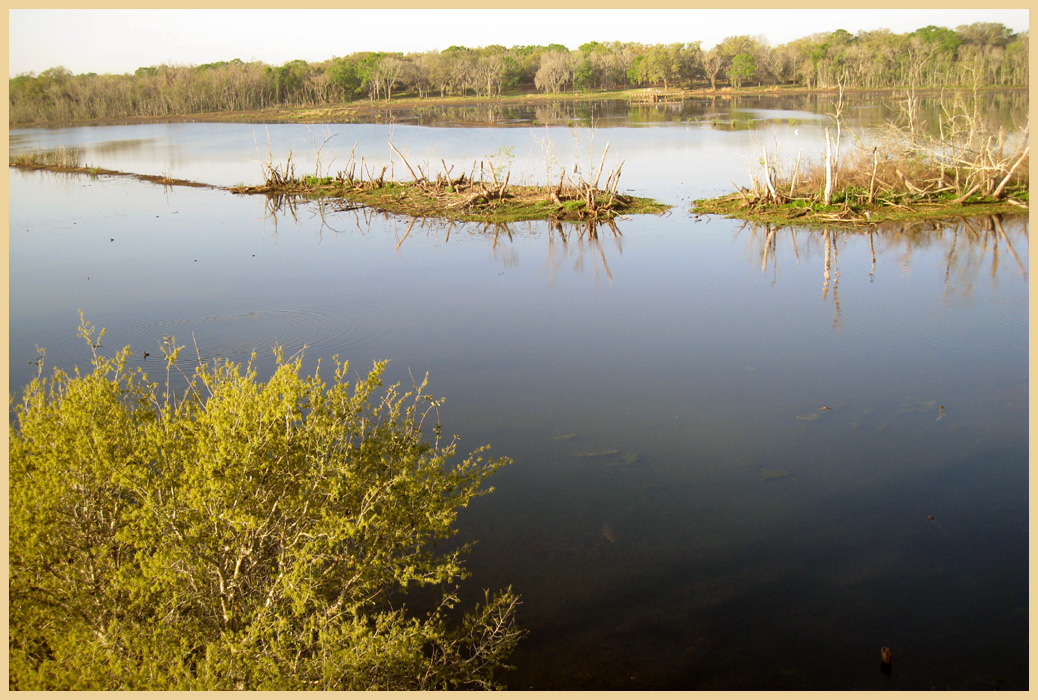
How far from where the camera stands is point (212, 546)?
4.88 meters

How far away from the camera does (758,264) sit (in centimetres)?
1655

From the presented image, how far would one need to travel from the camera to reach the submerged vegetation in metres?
20.1

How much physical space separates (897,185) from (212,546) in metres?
21.1

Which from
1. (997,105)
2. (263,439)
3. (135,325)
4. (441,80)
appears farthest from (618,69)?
(263,439)

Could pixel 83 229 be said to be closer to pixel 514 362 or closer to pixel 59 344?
pixel 59 344

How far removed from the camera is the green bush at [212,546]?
14.9 feet

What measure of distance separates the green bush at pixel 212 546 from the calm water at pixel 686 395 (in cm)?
173

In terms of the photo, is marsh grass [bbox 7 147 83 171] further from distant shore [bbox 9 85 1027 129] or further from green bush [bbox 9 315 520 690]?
green bush [bbox 9 315 520 690]

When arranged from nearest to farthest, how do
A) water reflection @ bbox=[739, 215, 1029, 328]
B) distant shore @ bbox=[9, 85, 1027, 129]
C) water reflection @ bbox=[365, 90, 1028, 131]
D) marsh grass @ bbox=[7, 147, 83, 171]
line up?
water reflection @ bbox=[739, 215, 1029, 328], marsh grass @ bbox=[7, 147, 83, 171], water reflection @ bbox=[365, 90, 1028, 131], distant shore @ bbox=[9, 85, 1027, 129]

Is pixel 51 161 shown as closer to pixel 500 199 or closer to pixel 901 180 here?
pixel 500 199

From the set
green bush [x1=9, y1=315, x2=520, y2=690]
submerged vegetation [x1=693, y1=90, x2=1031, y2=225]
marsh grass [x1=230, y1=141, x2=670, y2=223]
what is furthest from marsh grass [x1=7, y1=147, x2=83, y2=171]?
green bush [x1=9, y1=315, x2=520, y2=690]

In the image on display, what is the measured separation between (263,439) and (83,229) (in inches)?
836

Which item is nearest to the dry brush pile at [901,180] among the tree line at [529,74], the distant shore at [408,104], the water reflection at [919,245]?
the water reflection at [919,245]

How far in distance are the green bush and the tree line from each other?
7221cm
